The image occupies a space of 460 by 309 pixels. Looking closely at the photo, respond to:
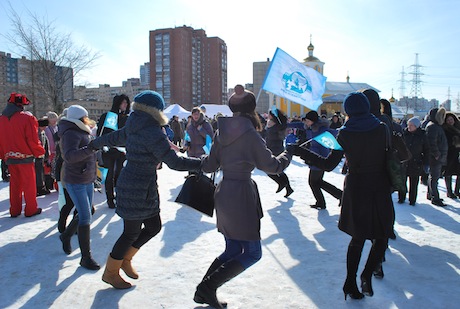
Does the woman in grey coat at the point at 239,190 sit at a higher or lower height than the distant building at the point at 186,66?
lower

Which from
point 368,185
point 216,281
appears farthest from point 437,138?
point 216,281

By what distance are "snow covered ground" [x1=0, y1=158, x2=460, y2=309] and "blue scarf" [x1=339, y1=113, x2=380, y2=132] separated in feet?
4.98

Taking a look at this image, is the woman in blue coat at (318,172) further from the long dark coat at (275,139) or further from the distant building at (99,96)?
the distant building at (99,96)

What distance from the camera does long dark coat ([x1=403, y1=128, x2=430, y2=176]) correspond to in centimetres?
643

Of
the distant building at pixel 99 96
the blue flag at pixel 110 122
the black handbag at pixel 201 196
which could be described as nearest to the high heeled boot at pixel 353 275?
the black handbag at pixel 201 196

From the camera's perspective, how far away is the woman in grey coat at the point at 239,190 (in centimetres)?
266

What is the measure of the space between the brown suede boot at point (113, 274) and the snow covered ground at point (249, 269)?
0.08 meters

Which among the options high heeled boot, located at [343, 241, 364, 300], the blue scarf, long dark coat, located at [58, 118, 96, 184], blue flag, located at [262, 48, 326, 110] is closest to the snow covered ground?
high heeled boot, located at [343, 241, 364, 300]

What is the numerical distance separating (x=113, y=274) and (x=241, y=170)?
1584 millimetres

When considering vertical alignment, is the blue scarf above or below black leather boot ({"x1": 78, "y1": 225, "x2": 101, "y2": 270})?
above

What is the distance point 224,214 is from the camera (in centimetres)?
271

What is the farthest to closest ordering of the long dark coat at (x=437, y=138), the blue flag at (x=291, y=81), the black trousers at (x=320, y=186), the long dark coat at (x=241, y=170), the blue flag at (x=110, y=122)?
the blue flag at (x=291, y=81) → the long dark coat at (x=437, y=138) → the black trousers at (x=320, y=186) → the blue flag at (x=110, y=122) → the long dark coat at (x=241, y=170)

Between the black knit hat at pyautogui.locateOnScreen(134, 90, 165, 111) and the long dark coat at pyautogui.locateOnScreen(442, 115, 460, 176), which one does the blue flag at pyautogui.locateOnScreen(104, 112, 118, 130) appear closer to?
the black knit hat at pyautogui.locateOnScreen(134, 90, 165, 111)

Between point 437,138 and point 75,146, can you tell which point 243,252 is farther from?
point 437,138
